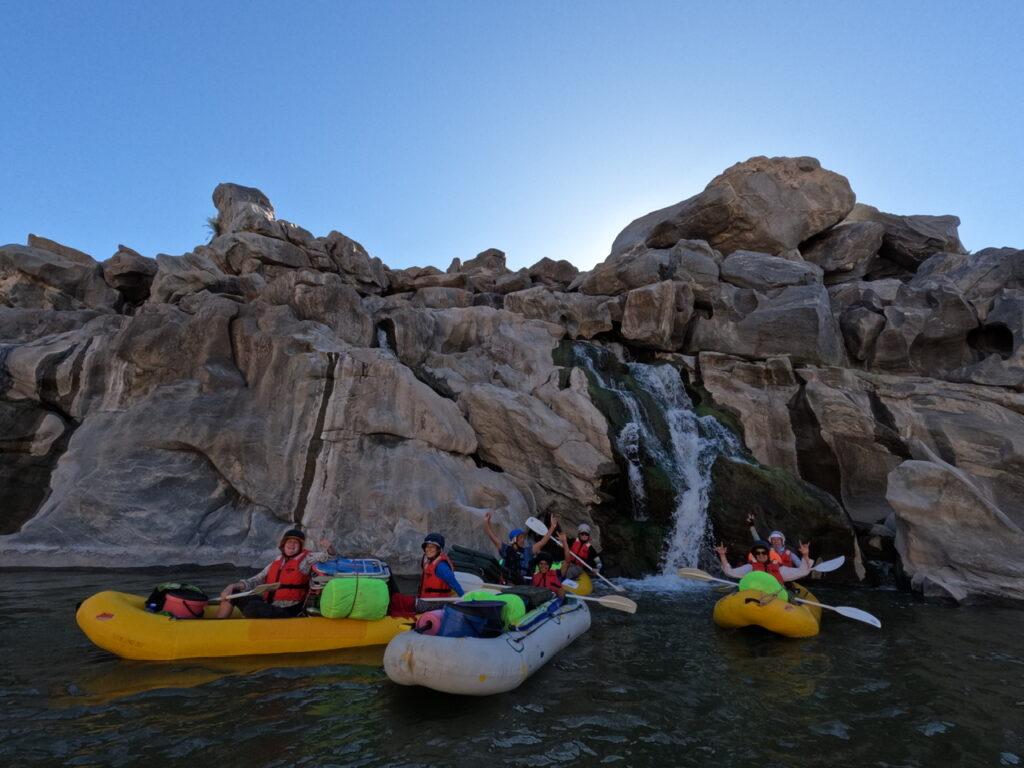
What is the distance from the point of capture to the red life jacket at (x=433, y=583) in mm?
7809

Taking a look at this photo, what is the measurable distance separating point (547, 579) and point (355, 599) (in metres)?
4.28

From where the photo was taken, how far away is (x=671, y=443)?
1653 cm

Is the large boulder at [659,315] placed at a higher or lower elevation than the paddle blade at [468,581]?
higher

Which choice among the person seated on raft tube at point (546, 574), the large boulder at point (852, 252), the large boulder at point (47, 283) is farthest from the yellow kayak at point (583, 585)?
the large boulder at point (852, 252)

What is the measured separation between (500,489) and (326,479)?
14.0ft

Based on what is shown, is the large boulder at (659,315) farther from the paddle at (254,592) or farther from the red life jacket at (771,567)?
the paddle at (254,592)

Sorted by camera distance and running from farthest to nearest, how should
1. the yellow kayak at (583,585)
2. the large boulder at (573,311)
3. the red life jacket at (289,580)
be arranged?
the large boulder at (573,311)
the yellow kayak at (583,585)
the red life jacket at (289,580)

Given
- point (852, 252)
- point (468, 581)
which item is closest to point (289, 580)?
point (468, 581)

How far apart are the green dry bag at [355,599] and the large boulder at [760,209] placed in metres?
24.0

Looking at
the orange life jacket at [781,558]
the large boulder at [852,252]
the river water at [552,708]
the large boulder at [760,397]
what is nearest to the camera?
the river water at [552,708]

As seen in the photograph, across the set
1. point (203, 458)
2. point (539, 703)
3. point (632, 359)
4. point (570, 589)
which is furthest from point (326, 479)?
point (632, 359)

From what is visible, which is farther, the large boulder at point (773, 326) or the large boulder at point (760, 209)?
the large boulder at point (760, 209)

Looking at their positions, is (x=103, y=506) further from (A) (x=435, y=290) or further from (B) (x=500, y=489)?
(A) (x=435, y=290)

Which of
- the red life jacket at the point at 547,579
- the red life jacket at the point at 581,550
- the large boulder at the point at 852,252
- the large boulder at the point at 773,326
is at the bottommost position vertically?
the red life jacket at the point at 547,579
